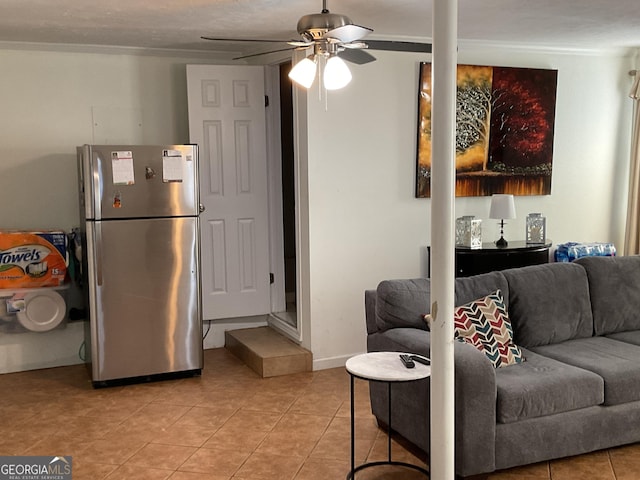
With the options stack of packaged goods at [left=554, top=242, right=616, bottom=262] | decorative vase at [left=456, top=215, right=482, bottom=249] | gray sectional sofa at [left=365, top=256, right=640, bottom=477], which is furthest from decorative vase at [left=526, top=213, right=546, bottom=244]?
gray sectional sofa at [left=365, top=256, right=640, bottom=477]

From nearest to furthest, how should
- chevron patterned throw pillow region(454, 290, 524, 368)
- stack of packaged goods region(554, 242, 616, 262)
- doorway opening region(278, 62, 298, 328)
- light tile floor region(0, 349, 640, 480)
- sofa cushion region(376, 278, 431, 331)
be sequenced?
light tile floor region(0, 349, 640, 480)
chevron patterned throw pillow region(454, 290, 524, 368)
sofa cushion region(376, 278, 431, 331)
stack of packaged goods region(554, 242, 616, 262)
doorway opening region(278, 62, 298, 328)

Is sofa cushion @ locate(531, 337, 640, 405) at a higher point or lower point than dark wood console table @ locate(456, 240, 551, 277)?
lower

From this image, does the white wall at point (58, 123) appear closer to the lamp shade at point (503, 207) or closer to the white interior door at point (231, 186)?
the white interior door at point (231, 186)

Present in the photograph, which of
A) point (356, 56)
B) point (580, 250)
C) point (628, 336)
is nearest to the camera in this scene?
point (356, 56)

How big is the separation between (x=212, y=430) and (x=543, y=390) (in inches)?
70.1

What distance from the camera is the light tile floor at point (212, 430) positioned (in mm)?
3301

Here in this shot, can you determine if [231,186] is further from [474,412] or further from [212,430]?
[474,412]

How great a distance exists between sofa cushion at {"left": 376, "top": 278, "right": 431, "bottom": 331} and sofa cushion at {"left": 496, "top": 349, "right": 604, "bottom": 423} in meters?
0.49

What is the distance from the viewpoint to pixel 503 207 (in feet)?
16.6

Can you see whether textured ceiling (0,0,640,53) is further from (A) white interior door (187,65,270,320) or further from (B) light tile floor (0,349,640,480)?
(B) light tile floor (0,349,640,480)

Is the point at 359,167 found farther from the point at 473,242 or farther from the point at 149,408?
the point at 149,408

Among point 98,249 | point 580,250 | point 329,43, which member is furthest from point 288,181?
point 329,43

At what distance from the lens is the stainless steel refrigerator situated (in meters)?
4.44

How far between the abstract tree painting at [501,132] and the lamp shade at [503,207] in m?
0.23
